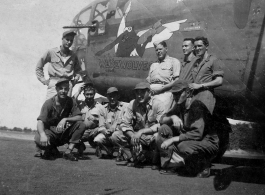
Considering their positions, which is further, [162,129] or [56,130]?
[56,130]

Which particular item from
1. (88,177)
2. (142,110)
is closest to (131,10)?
(142,110)

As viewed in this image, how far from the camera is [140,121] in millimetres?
5160

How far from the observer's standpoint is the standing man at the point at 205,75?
4281mm

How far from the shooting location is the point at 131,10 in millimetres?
6480

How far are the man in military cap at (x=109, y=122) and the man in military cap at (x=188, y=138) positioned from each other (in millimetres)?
1372

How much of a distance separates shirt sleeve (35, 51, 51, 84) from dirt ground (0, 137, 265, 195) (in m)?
2.28

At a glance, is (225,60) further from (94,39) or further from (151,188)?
(94,39)

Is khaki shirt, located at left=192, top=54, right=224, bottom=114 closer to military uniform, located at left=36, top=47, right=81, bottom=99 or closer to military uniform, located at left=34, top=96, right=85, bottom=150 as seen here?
military uniform, located at left=34, top=96, right=85, bottom=150

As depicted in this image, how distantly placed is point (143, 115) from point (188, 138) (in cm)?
114

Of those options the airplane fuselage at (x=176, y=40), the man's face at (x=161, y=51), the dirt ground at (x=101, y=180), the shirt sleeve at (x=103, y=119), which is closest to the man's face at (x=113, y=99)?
the shirt sleeve at (x=103, y=119)

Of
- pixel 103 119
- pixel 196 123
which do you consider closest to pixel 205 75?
pixel 196 123

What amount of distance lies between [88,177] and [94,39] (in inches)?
162

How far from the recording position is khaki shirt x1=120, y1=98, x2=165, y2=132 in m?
4.94

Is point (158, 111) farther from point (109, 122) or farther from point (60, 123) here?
point (60, 123)
